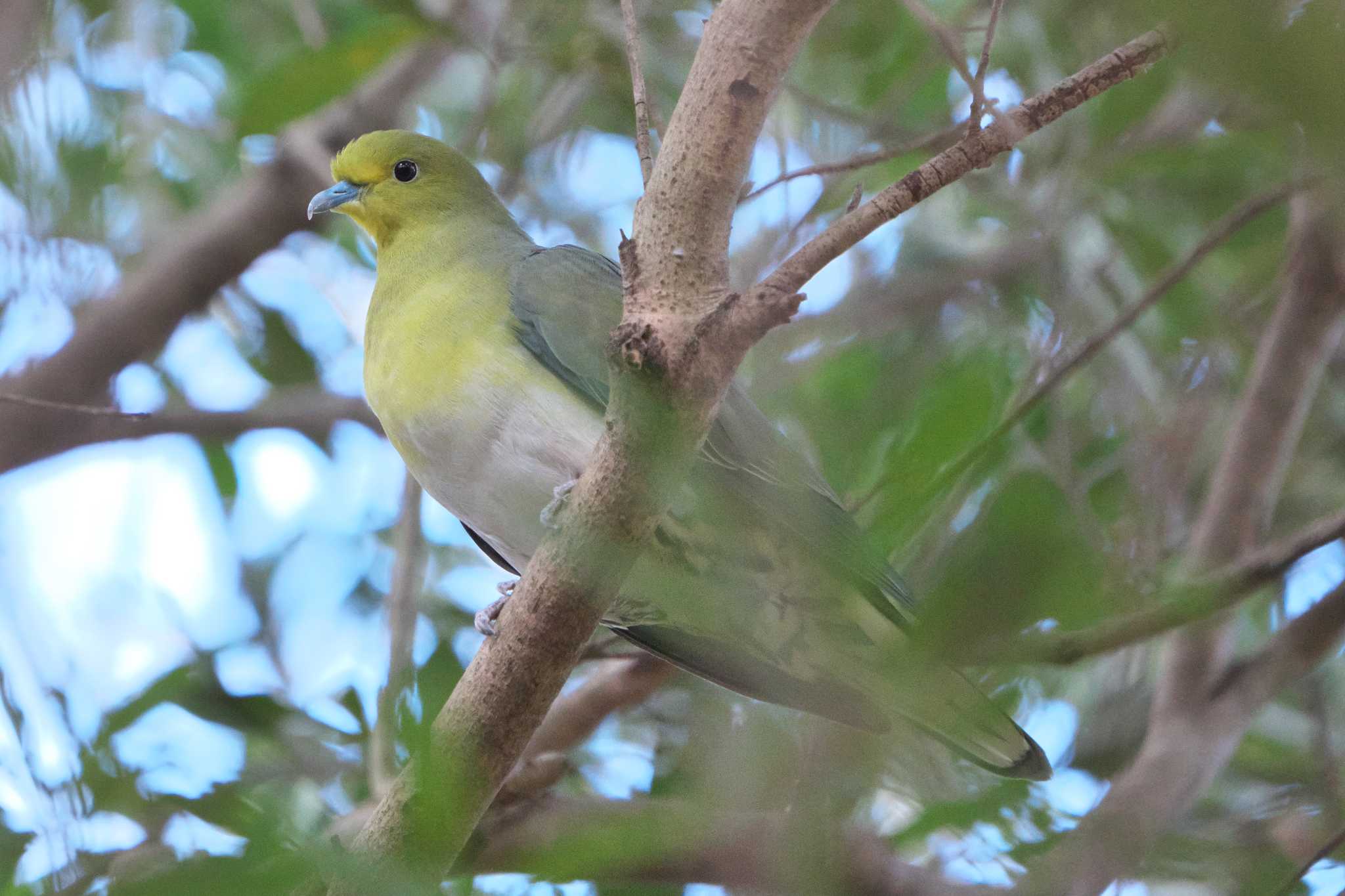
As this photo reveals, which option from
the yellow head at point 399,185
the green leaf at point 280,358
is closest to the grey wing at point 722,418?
the yellow head at point 399,185

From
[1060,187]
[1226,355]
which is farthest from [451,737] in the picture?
[1226,355]

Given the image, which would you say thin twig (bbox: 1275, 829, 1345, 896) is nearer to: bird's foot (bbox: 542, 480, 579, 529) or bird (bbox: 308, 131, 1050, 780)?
bird (bbox: 308, 131, 1050, 780)

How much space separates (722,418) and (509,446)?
0.43 metres

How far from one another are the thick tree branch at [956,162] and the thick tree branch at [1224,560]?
64 cm

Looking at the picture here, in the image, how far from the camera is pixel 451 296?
9.72 ft

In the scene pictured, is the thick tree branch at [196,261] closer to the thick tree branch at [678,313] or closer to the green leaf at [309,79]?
the green leaf at [309,79]

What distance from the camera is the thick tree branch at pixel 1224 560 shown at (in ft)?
8.05

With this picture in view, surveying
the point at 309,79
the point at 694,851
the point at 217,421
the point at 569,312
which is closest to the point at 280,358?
the point at 217,421

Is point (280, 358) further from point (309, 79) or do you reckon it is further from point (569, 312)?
point (569, 312)

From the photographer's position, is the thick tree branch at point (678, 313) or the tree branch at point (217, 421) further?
the tree branch at point (217, 421)

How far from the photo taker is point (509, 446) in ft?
8.77

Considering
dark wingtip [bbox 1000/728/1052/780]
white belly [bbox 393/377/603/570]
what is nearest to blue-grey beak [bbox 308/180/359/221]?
white belly [bbox 393/377/603/570]

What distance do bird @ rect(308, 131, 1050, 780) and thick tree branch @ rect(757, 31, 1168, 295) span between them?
24.6 inches

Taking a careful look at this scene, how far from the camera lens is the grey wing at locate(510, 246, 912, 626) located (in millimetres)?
2231
